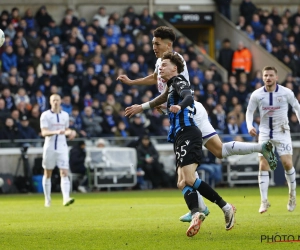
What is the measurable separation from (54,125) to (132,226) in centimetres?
656

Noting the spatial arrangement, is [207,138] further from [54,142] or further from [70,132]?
[54,142]

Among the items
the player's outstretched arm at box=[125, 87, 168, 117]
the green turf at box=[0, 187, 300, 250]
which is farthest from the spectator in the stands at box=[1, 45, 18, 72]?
the player's outstretched arm at box=[125, 87, 168, 117]

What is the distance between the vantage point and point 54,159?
17.8m

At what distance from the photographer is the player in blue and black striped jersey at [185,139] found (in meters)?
10.0

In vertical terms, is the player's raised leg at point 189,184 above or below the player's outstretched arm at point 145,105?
below

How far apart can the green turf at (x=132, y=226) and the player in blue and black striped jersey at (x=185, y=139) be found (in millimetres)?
436

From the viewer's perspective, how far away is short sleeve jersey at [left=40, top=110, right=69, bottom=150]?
17.8 m

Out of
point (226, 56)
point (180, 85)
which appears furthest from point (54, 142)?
point (226, 56)

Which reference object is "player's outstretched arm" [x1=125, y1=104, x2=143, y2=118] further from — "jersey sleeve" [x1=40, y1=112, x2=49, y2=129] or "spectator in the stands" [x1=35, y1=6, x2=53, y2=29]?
"spectator in the stands" [x1=35, y1=6, x2=53, y2=29]

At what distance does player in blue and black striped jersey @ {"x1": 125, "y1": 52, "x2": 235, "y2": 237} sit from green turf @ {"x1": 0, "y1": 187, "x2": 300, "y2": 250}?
44 centimetres

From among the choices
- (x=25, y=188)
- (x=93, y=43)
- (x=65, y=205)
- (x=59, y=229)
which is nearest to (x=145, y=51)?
(x=93, y=43)

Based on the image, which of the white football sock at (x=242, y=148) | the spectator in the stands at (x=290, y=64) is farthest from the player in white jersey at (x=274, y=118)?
the spectator in the stands at (x=290, y=64)

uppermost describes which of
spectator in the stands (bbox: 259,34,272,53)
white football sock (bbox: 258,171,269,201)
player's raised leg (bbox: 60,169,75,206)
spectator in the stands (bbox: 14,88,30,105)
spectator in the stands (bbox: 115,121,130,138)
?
spectator in the stands (bbox: 259,34,272,53)

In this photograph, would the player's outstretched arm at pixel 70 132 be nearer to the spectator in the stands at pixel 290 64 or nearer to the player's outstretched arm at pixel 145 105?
the player's outstretched arm at pixel 145 105
